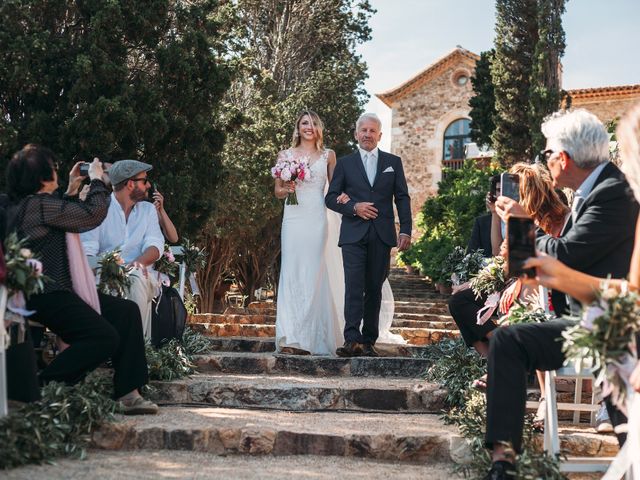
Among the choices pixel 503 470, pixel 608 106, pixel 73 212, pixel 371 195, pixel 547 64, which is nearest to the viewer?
pixel 503 470

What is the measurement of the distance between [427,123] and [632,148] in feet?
89.9

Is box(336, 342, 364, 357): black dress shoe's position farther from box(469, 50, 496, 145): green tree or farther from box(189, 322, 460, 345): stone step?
box(469, 50, 496, 145): green tree

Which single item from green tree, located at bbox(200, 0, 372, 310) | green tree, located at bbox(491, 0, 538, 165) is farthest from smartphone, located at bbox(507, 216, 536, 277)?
green tree, located at bbox(491, 0, 538, 165)

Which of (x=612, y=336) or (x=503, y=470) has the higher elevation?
(x=612, y=336)

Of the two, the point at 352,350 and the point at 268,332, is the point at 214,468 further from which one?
the point at 268,332

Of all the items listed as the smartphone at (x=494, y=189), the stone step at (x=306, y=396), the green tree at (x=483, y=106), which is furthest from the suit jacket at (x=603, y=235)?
the green tree at (x=483, y=106)

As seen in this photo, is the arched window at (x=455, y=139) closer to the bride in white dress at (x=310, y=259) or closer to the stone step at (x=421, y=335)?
the stone step at (x=421, y=335)

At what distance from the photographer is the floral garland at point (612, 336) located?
9.48 ft

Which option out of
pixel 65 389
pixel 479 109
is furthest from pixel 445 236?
pixel 65 389

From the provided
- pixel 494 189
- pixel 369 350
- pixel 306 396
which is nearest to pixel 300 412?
pixel 306 396

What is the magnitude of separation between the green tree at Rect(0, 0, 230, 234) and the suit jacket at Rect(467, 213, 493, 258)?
185 inches

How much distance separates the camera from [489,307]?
471 centimetres

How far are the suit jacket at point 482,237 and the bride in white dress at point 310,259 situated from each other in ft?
4.45

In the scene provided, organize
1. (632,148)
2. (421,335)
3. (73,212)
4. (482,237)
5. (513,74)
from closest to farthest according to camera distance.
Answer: (632,148) → (73,212) → (482,237) → (421,335) → (513,74)
